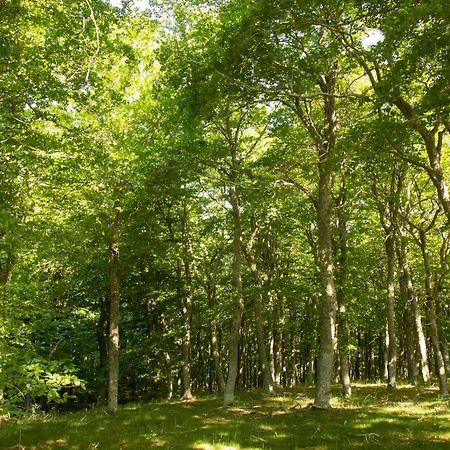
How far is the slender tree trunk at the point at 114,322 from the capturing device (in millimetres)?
19938

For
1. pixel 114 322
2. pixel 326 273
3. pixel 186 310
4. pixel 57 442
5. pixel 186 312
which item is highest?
pixel 326 273

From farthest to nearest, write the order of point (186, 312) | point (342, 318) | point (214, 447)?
point (186, 312) → point (342, 318) → point (214, 447)

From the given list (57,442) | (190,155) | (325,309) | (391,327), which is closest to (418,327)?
(391,327)

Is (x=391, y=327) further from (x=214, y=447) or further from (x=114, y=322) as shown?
(x=214, y=447)

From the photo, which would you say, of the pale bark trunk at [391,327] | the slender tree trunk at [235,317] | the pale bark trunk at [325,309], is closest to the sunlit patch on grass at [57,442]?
the slender tree trunk at [235,317]

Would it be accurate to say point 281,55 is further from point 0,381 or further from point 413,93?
point 0,381

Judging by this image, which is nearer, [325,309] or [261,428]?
[261,428]

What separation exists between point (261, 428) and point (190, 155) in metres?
10.3

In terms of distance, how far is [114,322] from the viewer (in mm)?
20344

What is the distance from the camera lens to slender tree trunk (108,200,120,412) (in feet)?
65.4

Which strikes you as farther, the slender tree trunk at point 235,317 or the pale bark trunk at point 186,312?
the pale bark trunk at point 186,312

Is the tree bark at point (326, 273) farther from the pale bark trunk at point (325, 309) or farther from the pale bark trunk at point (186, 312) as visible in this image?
the pale bark trunk at point (186, 312)

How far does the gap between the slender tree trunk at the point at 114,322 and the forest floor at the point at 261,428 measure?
110cm

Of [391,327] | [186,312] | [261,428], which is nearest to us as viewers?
[261,428]
